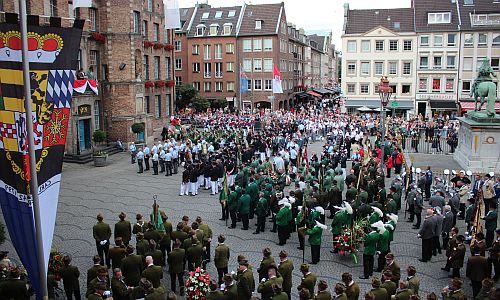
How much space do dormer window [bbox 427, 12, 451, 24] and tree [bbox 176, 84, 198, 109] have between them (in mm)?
31147

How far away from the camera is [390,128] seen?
139 feet

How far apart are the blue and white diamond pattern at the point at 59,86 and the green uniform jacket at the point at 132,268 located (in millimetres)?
4438

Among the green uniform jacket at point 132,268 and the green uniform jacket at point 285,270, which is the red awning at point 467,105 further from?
the green uniform jacket at point 132,268

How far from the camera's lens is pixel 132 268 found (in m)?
12.6

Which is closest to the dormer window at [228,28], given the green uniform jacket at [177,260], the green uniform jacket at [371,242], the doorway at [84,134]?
the doorway at [84,134]

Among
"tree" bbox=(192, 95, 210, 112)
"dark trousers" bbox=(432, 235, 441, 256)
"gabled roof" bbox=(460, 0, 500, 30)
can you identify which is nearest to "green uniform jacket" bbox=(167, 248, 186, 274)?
"dark trousers" bbox=(432, 235, 441, 256)

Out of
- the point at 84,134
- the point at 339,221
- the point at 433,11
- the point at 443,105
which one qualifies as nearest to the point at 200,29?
the point at 433,11

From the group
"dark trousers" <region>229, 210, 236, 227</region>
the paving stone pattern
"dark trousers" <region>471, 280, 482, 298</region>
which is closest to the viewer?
"dark trousers" <region>471, 280, 482, 298</region>

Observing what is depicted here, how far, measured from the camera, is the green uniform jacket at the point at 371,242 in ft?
47.6

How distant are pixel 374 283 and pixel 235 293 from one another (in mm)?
2993

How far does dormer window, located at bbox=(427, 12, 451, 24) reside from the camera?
6142 cm

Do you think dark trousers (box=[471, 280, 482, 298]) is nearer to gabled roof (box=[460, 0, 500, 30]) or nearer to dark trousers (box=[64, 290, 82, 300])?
dark trousers (box=[64, 290, 82, 300])

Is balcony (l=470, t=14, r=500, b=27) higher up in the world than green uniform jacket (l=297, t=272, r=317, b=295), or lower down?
higher up

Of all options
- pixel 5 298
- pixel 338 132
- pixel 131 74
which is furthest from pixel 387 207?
pixel 131 74
